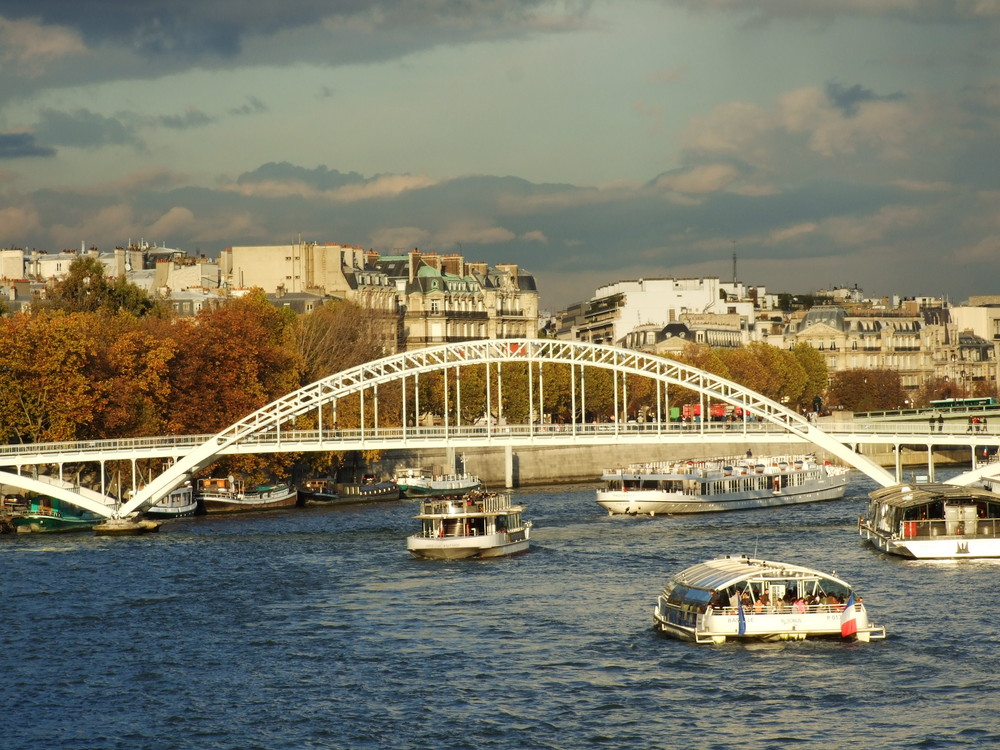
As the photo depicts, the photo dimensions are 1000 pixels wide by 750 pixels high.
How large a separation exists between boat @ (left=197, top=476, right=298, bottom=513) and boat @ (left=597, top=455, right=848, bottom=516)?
14.1 metres

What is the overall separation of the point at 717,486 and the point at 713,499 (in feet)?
3.81

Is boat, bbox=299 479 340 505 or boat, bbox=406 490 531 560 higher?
boat, bbox=299 479 340 505

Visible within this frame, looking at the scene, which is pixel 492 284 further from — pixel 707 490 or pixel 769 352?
pixel 707 490

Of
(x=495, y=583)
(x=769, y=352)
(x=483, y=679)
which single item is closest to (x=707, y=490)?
(x=495, y=583)

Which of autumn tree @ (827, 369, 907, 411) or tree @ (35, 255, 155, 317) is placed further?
autumn tree @ (827, 369, 907, 411)

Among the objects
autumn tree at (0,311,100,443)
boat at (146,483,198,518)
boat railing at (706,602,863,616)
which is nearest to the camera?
boat railing at (706,602,863,616)

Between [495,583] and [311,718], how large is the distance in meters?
18.0

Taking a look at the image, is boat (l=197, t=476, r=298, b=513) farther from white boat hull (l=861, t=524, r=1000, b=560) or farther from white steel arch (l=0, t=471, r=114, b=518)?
white boat hull (l=861, t=524, r=1000, b=560)

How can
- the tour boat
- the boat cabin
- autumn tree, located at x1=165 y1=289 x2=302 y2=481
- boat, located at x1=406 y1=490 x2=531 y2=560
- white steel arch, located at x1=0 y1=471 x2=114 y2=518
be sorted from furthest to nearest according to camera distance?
autumn tree, located at x1=165 y1=289 x2=302 y2=481, the tour boat, white steel arch, located at x1=0 y1=471 x2=114 y2=518, boat, located at x1=406 y1=490 x2=531 y2=560, the boat cabin

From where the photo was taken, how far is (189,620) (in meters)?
48.6

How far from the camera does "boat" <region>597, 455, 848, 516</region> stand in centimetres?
8188

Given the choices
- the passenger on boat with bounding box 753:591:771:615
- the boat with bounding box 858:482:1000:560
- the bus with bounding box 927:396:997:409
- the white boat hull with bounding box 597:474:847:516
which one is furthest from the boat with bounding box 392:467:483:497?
the passenger on boat with bounding box 753:591:771:615

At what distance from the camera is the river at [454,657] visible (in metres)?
35.8

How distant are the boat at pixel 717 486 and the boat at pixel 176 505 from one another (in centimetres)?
1707
